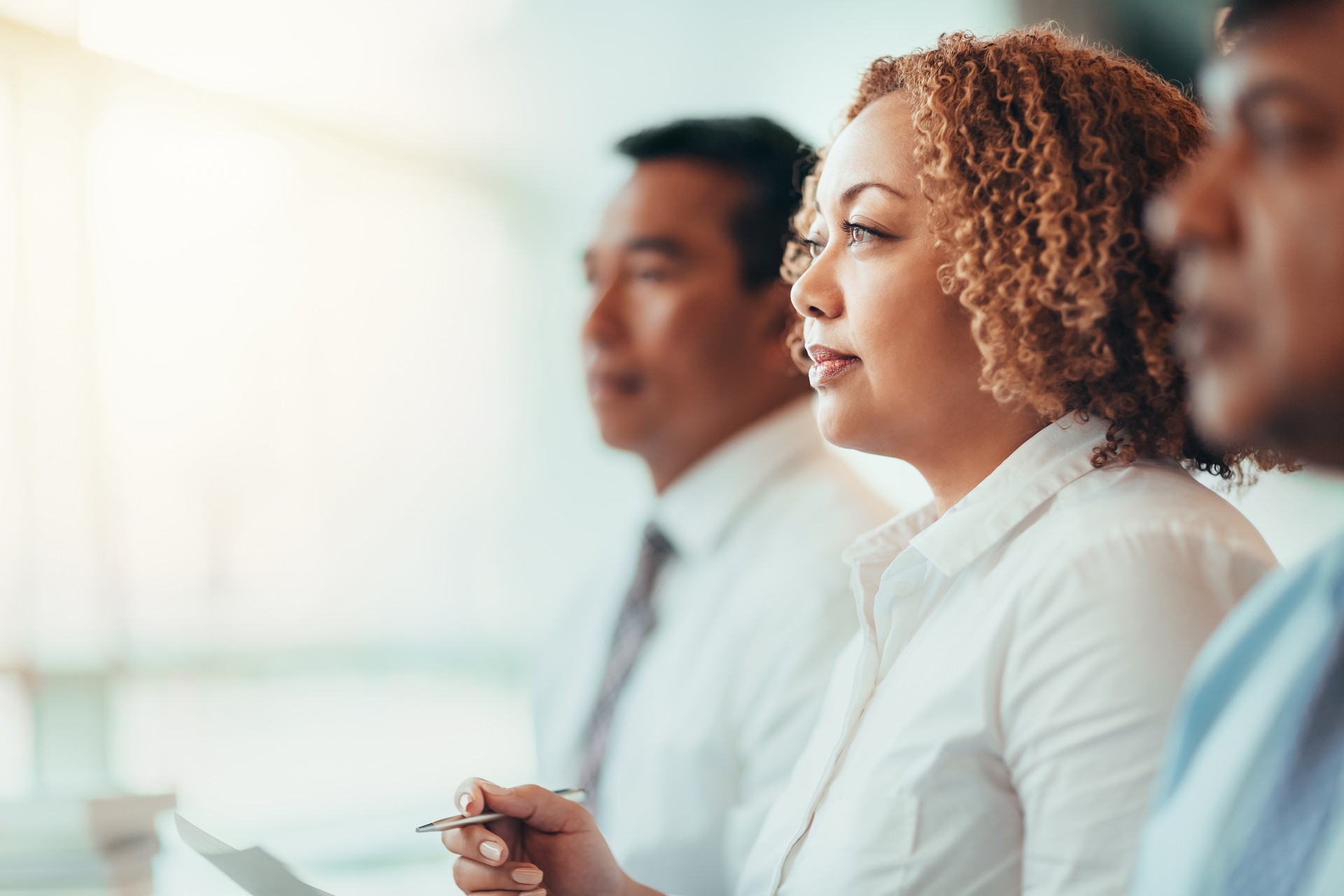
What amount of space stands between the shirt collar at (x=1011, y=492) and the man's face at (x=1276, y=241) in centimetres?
32

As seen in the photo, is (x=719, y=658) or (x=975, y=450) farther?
(x=719, y=658)

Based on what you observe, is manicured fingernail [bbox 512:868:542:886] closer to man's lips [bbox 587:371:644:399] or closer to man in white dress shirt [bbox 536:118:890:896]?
man in white dress shirt [bbox 536:118:890:896]

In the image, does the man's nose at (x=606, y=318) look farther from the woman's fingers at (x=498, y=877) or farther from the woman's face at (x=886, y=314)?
the woman's fingers at (x=498, y=877)

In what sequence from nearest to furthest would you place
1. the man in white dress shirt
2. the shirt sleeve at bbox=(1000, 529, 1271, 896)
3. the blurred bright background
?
the shirt sleeve at bbox=(1000, 529, 1271, 896) → the man in white dress shirt → the blurred bright background

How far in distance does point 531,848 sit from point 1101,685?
0.61 metres

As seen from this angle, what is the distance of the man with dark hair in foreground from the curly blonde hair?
0.81 feet

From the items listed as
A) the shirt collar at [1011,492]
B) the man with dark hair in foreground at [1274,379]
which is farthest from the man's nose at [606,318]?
the man with dark hair in foreground at [1274,379]

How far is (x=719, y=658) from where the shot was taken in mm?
1471

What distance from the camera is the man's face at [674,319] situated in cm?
173

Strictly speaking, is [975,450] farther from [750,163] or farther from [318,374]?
[318,374]

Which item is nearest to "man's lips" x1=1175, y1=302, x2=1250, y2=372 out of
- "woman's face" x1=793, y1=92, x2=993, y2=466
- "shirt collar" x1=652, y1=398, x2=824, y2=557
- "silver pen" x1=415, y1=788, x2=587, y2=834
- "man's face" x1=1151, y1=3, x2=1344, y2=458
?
"man's face" x1=1151, y1=3, x2=1344, y2=458

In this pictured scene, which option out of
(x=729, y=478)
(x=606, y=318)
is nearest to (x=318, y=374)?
(x=606, y=318)

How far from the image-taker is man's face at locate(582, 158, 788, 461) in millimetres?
1726

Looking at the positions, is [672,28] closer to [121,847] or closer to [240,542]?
[240,542]
